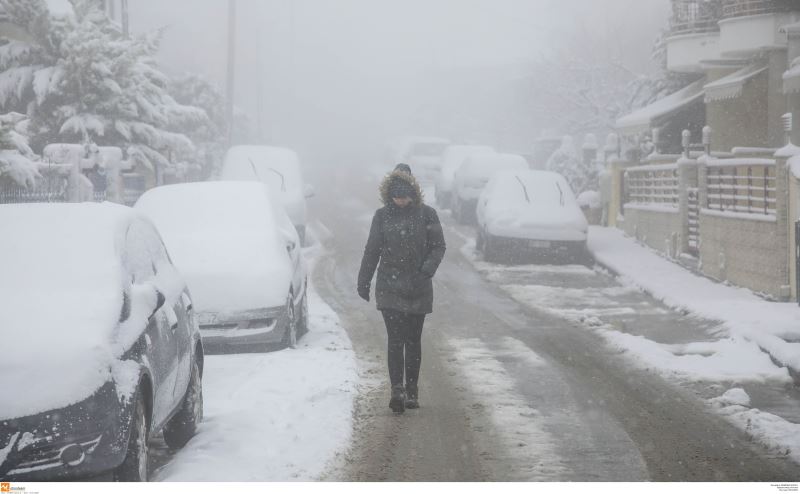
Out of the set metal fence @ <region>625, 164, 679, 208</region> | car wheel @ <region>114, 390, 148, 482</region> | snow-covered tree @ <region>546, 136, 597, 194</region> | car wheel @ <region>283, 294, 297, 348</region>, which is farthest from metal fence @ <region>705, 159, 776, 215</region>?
snow-covered tree @ <region>546, 136, 597, 194</region>

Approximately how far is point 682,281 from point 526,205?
15.6ft

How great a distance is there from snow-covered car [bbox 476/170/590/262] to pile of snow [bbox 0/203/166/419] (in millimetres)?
15047

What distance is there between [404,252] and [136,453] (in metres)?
3.43

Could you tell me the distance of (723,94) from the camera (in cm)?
2777

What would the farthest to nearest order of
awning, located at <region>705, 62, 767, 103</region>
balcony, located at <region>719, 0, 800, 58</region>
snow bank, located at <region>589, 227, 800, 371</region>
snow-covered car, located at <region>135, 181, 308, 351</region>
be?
awning, located at <region>705, 62, 767, 103</region> → balcony, located at <region>719, 0, 800, 58</region> → snow bank, located at <region>589, 227, 800, 371</region> → snow-covered car, located at <region>135, 181, 308, 351</region>

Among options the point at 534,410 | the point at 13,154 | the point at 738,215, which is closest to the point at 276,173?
the point at 13,154

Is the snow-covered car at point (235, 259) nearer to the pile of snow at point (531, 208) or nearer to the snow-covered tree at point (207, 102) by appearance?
the pile of snow at point (531, 208)

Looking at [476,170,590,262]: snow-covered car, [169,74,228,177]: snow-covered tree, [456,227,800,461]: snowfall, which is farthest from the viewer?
[169,74,228,177]: snow-covered tree

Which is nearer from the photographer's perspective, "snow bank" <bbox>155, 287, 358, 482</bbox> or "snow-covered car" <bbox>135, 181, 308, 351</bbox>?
"snow bank" <bbox>155, 287, 358, 482</bbox>

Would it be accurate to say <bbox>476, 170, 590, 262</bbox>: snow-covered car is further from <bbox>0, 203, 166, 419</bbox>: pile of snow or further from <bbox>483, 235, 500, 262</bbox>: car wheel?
<bbox>0, 203, 166, 419</bbox>: pile of snow

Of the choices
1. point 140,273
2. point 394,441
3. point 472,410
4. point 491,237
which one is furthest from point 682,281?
point 140,273

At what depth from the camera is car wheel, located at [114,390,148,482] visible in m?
5.91

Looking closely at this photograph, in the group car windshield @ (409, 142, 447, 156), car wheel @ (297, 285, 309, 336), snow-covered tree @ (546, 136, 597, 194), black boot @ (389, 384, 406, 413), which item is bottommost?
black boot @ (389, 384, 406, 413)
